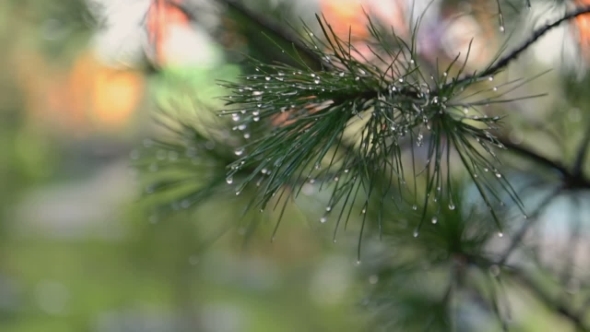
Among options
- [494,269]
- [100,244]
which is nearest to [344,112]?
[494,269]

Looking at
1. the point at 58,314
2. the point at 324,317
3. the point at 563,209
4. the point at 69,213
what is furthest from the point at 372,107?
the point at 69,213

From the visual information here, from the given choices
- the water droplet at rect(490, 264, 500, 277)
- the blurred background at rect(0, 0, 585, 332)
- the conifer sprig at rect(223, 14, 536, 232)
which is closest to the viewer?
the conifer sprig at rect(223, 14, 536, 232)

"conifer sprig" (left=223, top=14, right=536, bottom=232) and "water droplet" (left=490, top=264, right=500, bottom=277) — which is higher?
"conifer sprig" (left=223, top=14, right=536, bottom=232)

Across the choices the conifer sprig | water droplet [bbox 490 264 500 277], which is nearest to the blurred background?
water droplet [bbox 490 264 500 277]

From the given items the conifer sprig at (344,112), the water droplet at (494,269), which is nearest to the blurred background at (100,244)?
the water droplet at (494,269)

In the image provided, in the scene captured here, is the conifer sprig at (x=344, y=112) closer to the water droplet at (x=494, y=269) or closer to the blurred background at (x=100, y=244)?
the water droplet at (x=494, y=269)

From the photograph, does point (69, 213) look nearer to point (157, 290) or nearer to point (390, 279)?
point (157, 290)

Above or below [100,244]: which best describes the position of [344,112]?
above

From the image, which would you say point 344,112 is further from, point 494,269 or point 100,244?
point 100,244

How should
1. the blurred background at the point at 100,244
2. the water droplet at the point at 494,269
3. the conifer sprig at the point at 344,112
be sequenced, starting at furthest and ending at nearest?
the blurred background at the point at 100,244, the water droplet at the point at 494,269, the conifer sprig at the point at 344,112

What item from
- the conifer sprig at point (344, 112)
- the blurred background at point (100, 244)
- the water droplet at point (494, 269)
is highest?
the conifer sprig at point (344, 112)

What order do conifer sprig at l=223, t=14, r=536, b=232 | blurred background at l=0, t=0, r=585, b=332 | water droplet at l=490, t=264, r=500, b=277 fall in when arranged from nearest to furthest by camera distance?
conifer sprig at l=223, t=14, r=536, b=232 → water droplet at l=490, t=264, r=500, b=277 → blurred background at l=0, t=0, r=585, b=332

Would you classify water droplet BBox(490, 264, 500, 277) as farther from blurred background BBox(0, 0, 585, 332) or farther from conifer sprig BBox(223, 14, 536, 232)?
blurred background BBox(0, 0, 585, 332)
